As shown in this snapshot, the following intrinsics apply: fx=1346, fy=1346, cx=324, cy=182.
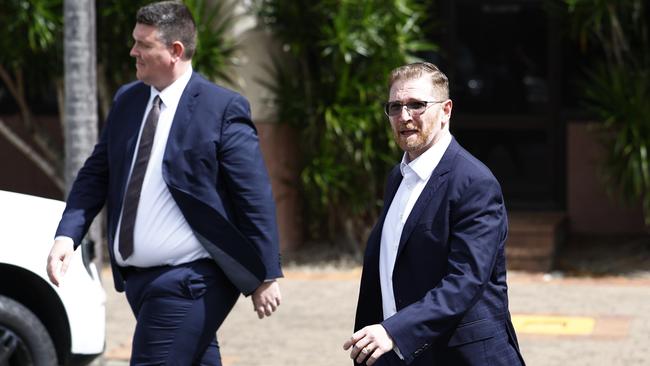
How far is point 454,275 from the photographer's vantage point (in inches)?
151

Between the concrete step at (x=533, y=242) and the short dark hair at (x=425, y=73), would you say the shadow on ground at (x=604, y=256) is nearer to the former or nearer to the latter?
the concrete step at (x=533, y=242)

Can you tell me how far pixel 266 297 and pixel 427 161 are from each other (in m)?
1.14

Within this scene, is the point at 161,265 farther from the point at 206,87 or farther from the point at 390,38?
the point at 390,38

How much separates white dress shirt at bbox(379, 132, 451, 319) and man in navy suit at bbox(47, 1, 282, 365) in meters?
0.91

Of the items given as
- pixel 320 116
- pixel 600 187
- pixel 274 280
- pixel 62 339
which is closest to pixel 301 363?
pixel 62 339

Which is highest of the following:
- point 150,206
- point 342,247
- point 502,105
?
point 150,206

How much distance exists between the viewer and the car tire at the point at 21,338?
6.05 metres

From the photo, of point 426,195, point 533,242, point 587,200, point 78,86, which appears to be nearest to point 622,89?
point 533,242

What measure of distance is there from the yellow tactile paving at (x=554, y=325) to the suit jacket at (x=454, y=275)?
4.78m


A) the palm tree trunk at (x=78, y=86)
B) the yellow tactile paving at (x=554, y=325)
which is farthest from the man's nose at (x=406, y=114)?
the yellow tactile paving at (x=554, y=325)

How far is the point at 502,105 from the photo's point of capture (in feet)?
41.7

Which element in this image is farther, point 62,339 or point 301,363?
point 301,363

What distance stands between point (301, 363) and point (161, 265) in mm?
3139

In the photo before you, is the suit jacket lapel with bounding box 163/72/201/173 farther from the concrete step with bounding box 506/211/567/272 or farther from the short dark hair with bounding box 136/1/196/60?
the concrete step with bounding box 506/211/567/272
